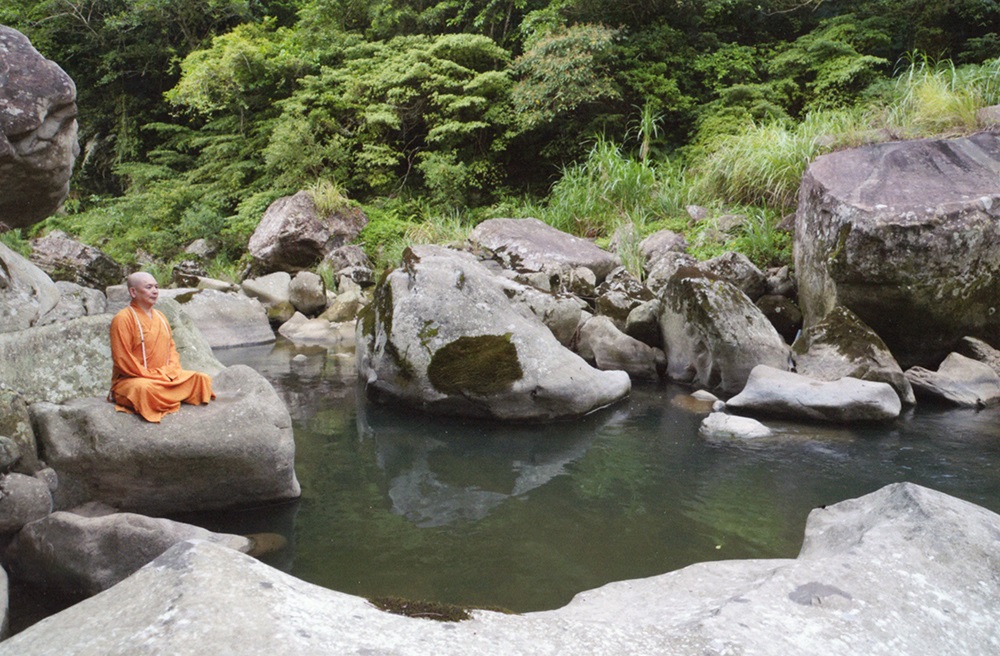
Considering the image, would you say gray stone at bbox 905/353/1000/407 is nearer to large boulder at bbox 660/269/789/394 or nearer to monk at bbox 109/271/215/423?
large boulder at bbox 660/269/789/394

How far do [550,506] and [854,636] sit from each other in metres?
3.12

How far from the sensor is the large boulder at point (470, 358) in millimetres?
7391

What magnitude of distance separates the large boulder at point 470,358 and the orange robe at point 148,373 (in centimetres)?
256

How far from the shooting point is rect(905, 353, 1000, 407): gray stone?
25.4 feet

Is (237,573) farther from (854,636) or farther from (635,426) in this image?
(635,426)


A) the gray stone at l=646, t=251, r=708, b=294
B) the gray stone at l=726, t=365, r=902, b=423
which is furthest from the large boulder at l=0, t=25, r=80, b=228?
the gray stone at l=646, t=251, r=708, b=294

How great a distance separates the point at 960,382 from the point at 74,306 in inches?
356

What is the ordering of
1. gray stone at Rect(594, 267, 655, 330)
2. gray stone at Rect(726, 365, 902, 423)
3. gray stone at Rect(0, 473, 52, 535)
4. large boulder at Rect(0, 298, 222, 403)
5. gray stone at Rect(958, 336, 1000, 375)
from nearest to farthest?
gray stone at Rect(0, 473, 52, 535)
large boulder at Rect(0, 298, 222, 403)
gray stone at Rect(726, 365, 902, 423)
gray stone at Rect(958, 336, 1000, 375)
gray stone at Rect(594, 267, 655, 330)

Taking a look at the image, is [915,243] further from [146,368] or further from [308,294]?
[308,294]

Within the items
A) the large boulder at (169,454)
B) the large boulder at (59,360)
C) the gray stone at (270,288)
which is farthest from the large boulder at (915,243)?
the gray stone at (270,288)

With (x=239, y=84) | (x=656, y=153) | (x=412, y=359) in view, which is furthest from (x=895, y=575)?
(x=239, y=84)

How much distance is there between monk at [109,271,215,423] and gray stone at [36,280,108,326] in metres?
1.15

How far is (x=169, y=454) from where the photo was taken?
481 centimetres

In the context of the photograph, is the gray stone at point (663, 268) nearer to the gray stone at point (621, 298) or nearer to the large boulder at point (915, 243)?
the gray stone at point (621, 298)
